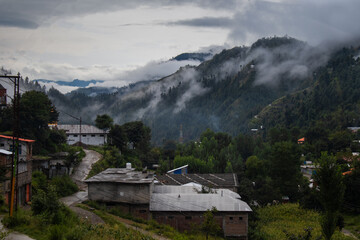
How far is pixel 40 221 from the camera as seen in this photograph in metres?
19.0

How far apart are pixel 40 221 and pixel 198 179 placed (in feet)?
96.0

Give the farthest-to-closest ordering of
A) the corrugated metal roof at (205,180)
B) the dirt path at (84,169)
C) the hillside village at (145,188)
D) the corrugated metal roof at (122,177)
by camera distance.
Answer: the corrugated metal roof at (205,180) < the dirt path at (84,169) < the corrugated metal roof at (122,177) < the hillside village at (145,188)

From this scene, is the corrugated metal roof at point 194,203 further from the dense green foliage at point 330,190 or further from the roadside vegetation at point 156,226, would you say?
the dense green foliage at point 330,190

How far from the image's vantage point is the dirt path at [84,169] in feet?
126


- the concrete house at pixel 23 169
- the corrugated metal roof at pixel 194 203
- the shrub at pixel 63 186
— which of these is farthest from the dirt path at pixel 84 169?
the corrugated metal roof at pixel 194 203

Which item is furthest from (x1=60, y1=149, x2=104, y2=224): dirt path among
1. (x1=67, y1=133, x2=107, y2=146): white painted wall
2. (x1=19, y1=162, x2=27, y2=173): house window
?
(x1=67, y1=133, x2=107, y2=146): white painted wall

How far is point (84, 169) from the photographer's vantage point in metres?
42.3

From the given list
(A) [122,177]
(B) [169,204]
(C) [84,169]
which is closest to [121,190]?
(A) [122,177]

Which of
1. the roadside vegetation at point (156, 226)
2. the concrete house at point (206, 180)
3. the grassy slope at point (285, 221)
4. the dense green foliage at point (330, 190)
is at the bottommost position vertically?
the grassy slope at point (285, 221)

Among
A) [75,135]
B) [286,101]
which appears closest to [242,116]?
[286,101]

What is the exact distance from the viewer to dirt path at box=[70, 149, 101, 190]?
126 feet

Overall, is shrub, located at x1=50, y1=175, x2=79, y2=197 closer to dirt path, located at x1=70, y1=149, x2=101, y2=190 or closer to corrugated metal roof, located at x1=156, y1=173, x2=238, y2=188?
dirt path, located at x1=70, y1=149, x2=101, y2=190

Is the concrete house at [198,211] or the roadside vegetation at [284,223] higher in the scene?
the concrete house at [198,211]

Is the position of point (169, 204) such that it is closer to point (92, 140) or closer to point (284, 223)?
point (284, 223)
